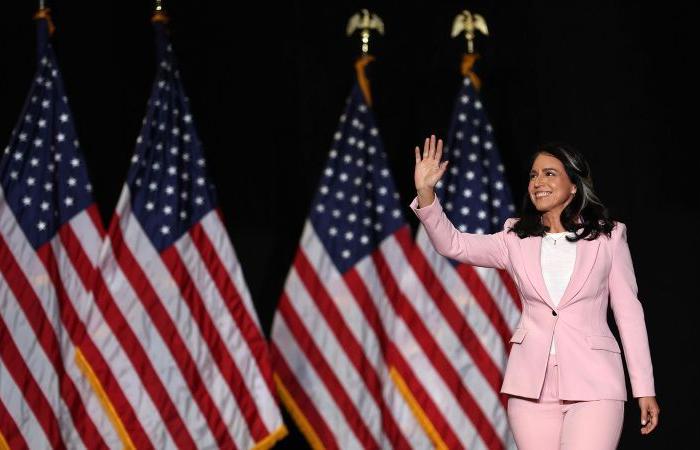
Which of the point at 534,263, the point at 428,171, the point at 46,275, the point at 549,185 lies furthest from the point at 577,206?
the point at 46,275

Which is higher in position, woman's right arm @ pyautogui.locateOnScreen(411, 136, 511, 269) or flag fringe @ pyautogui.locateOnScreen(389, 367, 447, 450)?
woman's right arm @ pyautogui.locateOnScreen(411, 136, 511, 269)

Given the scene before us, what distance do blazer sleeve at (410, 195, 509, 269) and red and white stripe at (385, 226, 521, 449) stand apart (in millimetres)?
1823

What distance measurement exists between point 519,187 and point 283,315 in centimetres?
144

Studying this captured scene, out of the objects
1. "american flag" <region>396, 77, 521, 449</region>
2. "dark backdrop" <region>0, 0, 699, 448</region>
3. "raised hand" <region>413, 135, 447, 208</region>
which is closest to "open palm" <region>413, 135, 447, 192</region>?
"raised hand" <region>413, 135, 447, 208</region>

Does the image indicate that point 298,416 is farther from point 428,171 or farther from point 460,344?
point 428,171

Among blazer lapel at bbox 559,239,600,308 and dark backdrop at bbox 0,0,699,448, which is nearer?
blazer lapel at bbox 559,239,600,308

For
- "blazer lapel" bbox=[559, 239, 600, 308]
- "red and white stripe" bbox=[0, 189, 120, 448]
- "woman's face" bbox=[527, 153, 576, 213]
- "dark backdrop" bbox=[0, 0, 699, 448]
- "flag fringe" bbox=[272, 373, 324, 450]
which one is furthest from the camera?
"dark backdrop" bbox=[0, 0, 699, 448]

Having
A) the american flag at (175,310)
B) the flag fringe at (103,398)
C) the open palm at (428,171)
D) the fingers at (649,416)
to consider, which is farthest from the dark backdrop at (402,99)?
the open palm at (428,171)

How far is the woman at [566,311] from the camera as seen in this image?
2.81 meters

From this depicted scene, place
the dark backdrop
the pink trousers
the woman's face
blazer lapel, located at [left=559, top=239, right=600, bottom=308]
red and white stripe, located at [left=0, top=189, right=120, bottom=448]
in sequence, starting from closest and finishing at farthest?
the pink trousers
blazer lapel, located at [left=559, top=239, right=600, bottom=308]
the woman's face
red and white stripe, located at [left=0, top=189, right=120, bottom=448]
the dark backdrop

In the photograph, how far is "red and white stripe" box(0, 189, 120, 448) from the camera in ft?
14.8

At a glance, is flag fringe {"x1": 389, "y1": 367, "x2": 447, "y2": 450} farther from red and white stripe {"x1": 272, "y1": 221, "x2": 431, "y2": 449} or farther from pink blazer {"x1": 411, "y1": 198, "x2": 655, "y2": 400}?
pink blazer {"x1": 411, "y1": 198, "x2": 655, "y2": 400}

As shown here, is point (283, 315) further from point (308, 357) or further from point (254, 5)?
point (254, 5)

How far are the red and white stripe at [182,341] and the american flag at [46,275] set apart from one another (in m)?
0.12
